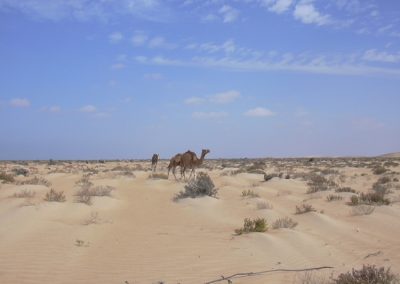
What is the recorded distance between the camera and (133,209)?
→ 16000 millimetres

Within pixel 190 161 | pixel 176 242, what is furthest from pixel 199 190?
pixel 190 161

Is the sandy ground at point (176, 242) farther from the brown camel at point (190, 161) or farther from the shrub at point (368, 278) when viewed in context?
the brown camel at point (190, 161)

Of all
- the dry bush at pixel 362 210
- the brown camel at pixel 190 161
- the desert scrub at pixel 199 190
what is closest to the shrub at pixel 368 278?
the dry bush at pixel 362 210

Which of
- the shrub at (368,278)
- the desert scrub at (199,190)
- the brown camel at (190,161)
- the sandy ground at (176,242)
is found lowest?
the sandy ground at (176,242)

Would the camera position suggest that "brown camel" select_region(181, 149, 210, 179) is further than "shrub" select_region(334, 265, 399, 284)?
Yes

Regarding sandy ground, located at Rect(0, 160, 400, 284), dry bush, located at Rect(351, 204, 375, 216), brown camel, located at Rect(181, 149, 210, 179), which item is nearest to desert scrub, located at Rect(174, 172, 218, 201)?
sandy ground, located at Rect(0, 160, 400, 284)

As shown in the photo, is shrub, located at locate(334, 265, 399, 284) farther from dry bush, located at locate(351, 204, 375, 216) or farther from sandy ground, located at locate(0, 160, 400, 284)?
dry bush, located at locate(351, 204, 375, 216)

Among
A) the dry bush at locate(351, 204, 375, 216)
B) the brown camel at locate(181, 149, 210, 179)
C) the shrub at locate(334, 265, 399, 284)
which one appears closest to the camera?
the shrub at locate(334, 265, 399, 284)

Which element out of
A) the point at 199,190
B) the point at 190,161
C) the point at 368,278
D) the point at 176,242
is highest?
the point at 190,161

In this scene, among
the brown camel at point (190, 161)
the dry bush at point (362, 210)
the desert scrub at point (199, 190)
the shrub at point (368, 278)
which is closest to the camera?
the shrub at point (368, 278)

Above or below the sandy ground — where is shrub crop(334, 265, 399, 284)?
above

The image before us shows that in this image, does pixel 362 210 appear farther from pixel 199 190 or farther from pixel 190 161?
pixel 190 161

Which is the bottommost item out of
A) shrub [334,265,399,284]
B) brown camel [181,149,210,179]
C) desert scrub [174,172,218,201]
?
shrub [334,265,399,284]

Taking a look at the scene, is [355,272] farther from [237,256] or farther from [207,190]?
[207,190]
